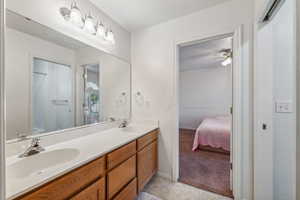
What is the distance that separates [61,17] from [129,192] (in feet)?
6.31

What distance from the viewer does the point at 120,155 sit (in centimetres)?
131

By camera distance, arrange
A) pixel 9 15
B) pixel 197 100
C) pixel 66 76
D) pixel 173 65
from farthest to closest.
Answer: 1. pixel 197 100
2. pixel 173 65
3. pixel 66 76
4. pixel 9 15

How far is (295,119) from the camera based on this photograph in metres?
0.66

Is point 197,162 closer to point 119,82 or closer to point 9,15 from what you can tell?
point 119,82

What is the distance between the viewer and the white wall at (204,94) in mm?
5055

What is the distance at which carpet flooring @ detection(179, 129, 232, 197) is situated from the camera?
187 cm

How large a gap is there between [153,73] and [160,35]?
1.93 feet

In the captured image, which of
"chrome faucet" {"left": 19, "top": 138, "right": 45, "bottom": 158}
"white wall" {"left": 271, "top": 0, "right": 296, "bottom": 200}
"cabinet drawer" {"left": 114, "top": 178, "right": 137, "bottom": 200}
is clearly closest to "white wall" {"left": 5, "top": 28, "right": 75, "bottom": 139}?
"chrome faucet" {"left": 19, "top": 138, "right": 45, "bottom": 158}

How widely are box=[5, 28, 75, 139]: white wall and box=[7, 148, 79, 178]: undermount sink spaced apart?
0.87ft

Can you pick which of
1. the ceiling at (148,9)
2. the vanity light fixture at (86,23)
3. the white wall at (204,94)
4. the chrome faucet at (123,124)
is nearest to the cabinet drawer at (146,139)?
the chrome faucet at (123,124)

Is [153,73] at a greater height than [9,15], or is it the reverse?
[9,15]

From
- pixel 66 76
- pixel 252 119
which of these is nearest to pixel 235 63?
pixel 252 119

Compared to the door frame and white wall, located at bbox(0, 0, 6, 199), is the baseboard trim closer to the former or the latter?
the door frame

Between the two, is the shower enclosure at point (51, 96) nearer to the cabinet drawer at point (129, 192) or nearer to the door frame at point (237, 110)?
the cabinet drawer at point (129, 192)
